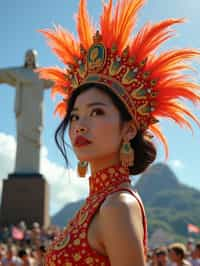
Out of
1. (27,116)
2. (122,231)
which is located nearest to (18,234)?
(27,116)

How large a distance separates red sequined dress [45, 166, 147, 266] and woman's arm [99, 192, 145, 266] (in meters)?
0.08

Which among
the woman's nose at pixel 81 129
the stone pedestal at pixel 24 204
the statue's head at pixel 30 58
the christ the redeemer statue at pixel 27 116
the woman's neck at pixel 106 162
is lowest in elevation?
the woman's neck at pixel 106 162

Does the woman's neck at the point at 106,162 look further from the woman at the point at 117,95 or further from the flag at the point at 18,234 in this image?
the flag at the point at 18,234

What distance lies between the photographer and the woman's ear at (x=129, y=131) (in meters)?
1.75

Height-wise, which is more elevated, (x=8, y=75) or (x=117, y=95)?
(x=8, y=75)

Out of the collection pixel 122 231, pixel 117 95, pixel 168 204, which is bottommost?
pixel 122 231

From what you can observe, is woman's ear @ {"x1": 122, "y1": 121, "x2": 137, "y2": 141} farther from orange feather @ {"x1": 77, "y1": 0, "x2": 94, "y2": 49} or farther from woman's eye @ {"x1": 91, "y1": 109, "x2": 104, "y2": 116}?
orange feather @ {"x1": 77, "y1": 0, "x2": 94, "y2": 49}

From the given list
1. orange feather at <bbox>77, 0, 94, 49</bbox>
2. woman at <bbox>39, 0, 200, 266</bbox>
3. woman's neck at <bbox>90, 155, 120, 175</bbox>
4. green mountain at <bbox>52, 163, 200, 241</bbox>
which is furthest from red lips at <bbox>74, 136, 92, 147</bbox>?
green mountain at <bbox>52, 163, 200, 241</bbox>

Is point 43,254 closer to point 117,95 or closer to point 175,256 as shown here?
point 175,256

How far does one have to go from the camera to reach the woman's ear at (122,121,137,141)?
175 centimetres

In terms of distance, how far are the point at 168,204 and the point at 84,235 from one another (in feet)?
431

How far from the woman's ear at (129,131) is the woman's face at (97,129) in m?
0.02

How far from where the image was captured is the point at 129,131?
5.77 feet

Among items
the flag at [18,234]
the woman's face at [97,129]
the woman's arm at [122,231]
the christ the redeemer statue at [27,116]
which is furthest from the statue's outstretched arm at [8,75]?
the woman's arm at [122,231]
